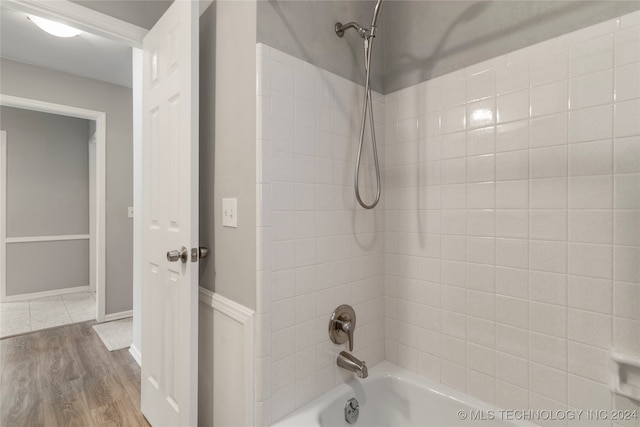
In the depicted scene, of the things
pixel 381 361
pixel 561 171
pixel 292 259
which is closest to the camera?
pixel 561 171

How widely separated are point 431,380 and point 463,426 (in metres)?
0.21

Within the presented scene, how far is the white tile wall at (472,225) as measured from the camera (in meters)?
1.03

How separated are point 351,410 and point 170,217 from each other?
118 centimetres

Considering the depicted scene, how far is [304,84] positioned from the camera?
1.29 m

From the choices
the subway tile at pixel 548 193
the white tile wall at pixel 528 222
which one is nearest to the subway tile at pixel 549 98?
the white tile wall at pixel 528 222

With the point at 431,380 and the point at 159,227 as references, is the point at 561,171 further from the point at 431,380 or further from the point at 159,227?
the point at 159,227

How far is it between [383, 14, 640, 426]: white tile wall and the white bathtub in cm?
6

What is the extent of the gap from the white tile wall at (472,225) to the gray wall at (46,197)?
426 centimetres

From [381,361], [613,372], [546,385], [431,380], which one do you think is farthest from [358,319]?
[613,372]

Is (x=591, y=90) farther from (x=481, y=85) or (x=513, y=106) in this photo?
(x=481, y=85)

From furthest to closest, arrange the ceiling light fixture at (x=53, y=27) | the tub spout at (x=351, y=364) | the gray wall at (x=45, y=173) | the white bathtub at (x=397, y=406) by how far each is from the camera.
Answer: the gray wall at (x=45, y=173) < the ceiling light fixture at (x=53, y=27) < the tub spout at (x=351, y=364) < the white bathtub at (x=397, y=406)

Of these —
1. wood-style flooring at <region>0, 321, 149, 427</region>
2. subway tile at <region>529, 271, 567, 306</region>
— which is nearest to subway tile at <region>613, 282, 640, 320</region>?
subway tile at <region>529, 271, 567, 306</region>

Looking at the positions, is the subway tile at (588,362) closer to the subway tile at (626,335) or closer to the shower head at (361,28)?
the subway tile at (626,335)

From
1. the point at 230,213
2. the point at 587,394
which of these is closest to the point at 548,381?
the point at 587,394
